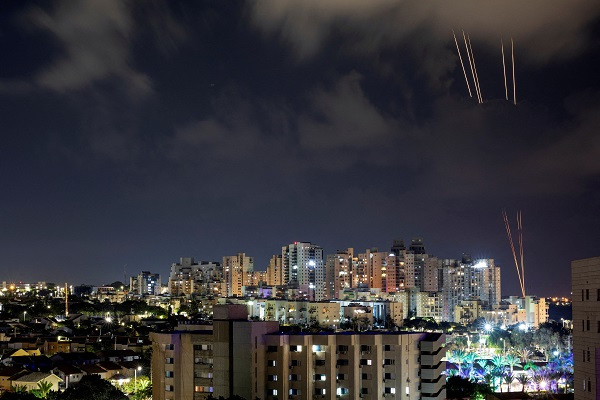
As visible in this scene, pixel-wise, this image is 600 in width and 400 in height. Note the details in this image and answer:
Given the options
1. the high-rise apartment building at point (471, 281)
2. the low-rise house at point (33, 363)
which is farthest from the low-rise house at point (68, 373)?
the high-rise apartment building at point (471, 281)

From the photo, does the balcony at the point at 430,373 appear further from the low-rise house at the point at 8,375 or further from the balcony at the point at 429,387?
the low-rise house at the point at 8,375

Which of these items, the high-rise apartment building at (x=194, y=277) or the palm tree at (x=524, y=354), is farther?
the high-rise apartment building at (x=194, y=277)

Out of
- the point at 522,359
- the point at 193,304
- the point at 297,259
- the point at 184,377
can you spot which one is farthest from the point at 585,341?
the point at 297,259

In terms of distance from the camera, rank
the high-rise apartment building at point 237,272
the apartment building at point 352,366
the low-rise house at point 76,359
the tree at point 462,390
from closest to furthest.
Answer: the apartment building at point 352,366, the tree at point 462,390, the low-rise house at point 76,359, the high-rise apartment building at point 237,272

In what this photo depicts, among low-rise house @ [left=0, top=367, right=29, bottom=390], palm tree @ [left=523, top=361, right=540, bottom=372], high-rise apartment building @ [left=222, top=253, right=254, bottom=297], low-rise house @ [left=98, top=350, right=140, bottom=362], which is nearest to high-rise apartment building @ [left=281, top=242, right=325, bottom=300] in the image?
high-rise apartment building @ [left=222, top=253, right=254, bottom=297]

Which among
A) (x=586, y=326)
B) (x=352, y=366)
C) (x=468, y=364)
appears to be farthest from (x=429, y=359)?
(x=468, y=364)

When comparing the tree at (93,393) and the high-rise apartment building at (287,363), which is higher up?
the high-rise apartment building at (287,363)

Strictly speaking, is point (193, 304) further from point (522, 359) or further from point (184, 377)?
point (184, 377)
